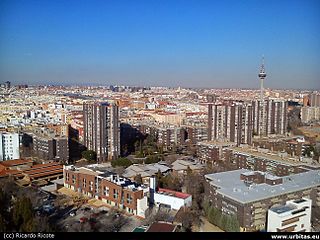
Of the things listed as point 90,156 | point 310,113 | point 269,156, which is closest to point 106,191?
point 90,156

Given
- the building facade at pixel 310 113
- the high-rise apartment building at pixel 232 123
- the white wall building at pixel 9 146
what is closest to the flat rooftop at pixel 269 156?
the high-rise apartment building at pixel 232 123

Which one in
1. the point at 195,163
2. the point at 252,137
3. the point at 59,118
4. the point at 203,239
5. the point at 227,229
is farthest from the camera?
the point at 59,118

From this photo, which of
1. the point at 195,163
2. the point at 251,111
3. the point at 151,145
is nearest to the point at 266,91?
the point at 251,111

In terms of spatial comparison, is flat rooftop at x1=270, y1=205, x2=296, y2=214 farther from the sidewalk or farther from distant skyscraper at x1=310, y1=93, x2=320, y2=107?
distant skyscraper at x1=310, y1=93, x2=320, y2=107

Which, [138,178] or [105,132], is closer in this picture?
[138,178]

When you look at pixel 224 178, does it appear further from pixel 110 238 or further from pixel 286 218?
pixel 110 238

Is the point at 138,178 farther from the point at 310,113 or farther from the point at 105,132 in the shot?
the point at 310,113

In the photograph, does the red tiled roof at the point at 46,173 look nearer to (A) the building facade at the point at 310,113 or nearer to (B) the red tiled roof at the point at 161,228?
(B) the red tiled roof at the point at 161,228
